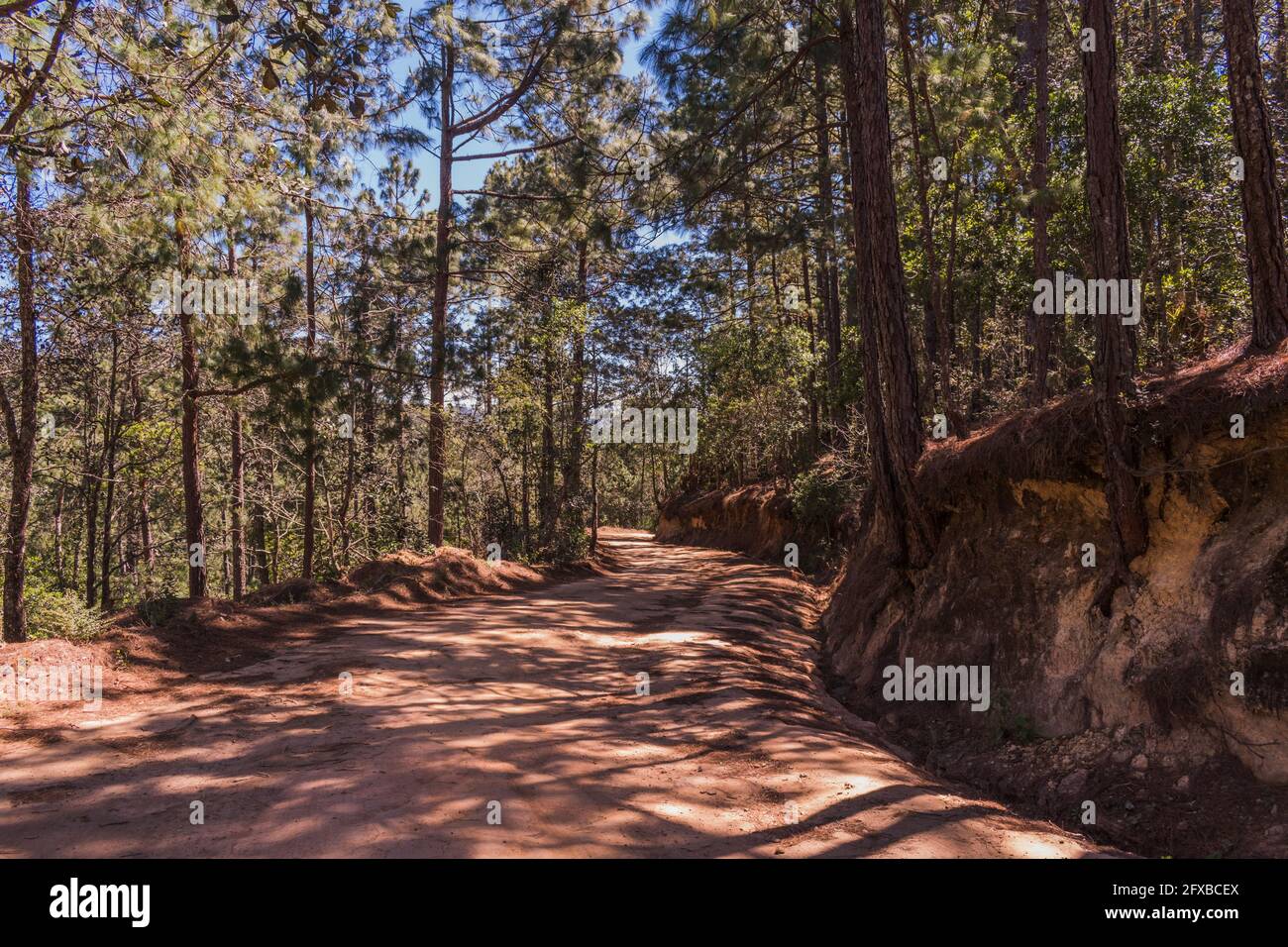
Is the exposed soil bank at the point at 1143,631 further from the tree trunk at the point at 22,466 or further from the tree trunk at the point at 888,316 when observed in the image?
the tree trunk at the point at 22,466

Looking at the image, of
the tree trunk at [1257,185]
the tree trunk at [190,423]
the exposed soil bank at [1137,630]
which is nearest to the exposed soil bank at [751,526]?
the exposed soil bank at [1137,630]

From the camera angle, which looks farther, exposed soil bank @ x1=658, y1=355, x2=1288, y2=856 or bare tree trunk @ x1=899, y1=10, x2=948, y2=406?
bare tree trunk @ x1=899, y1=10, x2=948, y2=406

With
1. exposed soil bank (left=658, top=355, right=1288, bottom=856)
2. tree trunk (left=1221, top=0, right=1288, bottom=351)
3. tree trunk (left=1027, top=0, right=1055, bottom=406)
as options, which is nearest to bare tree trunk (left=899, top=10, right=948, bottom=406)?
tree trunk (left=1027, top=0, right=1055, bottom=406)

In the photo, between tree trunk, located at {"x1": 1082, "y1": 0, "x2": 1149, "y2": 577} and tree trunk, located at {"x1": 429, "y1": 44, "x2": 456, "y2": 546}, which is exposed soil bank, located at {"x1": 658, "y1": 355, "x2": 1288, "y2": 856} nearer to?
tree trunk, located at {"x1": 1082, "y1": 0, "x2": 1149, "y2": 577}

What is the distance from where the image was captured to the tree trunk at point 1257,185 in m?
5.32

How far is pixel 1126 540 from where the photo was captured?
5.81 meters

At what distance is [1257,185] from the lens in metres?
5.34

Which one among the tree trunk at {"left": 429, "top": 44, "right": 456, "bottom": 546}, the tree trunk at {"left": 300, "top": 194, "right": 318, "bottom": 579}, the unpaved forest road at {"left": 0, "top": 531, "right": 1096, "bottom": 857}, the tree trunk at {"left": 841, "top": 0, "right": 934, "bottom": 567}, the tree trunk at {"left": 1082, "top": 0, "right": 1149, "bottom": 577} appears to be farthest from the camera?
the tree trunk at {"left": 429, "top": 44, "right": 456, "bottom": 546}

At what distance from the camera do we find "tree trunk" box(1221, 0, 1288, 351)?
5.32m

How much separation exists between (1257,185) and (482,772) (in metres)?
6.79

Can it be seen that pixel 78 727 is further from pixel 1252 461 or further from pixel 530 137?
pixel 530 137

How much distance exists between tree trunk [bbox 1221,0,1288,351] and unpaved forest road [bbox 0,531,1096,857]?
4017mm

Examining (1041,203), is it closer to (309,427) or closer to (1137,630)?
(1137,630)
